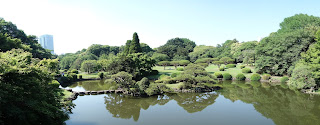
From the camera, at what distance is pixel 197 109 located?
12188 mm

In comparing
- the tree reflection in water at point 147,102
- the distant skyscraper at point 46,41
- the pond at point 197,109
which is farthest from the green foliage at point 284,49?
the distant skyscraper at point 46,41

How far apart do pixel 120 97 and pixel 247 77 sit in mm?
18878

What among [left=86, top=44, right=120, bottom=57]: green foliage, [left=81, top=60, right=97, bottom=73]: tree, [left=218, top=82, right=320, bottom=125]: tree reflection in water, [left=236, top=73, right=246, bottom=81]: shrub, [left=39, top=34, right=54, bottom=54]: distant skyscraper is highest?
[left=39, top=34, right=54, bottom=54]: distant skyscraper

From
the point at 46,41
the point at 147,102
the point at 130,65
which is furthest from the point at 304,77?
the point at 46,41

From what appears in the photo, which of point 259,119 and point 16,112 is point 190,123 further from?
point 16,112

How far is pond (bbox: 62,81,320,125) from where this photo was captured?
394 inches

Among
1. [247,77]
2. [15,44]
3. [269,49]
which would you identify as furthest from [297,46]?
[15,44]

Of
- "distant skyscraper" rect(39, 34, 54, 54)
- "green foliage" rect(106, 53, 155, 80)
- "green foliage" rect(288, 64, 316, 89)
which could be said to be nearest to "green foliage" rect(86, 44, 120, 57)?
"green foliage" rect(106, 53, 155, 80)

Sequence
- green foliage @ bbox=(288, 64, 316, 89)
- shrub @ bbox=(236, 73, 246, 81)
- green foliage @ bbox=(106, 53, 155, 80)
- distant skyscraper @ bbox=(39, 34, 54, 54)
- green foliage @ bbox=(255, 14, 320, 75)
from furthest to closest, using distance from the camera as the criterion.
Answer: distant skyscraper @ bbox=(39, 34, 54, 54), shrub @ bbox=(236, 73, 246, 81), green foliage @ bbox=(255, 14, 320, 75), green foliage @ bbox=(106, 53, 155, 80), green foliage @ bbox=(288, 64, 316, 89)

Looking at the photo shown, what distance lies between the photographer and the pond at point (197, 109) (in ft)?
32.8

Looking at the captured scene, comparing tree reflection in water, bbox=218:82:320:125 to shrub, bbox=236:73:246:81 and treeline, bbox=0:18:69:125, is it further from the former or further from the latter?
treeline, bbox=0:18:69:125

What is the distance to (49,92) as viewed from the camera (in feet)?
25.2

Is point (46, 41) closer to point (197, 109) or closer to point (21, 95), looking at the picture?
point (197, 109)

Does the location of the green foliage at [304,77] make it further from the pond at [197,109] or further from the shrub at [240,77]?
the shrub at [240,77]
